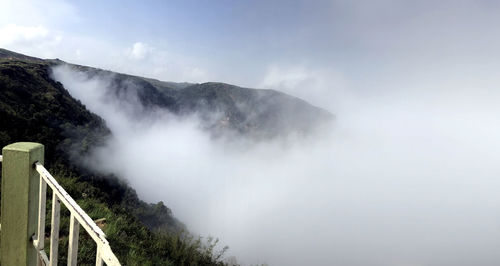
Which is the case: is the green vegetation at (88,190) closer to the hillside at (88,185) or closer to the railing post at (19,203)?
the hillside at (88,185)

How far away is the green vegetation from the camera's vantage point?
5.93 metres

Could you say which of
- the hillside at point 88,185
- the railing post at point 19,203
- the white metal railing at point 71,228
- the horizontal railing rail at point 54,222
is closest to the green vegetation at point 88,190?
the hillside at point 88,185

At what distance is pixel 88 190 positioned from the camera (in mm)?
9281

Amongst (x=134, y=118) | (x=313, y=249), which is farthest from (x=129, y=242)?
(x=134, y=118)

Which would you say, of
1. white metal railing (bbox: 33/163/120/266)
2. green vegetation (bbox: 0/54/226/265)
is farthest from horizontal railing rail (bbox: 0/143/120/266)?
green vegetation (bbox: 0/54/226/265)

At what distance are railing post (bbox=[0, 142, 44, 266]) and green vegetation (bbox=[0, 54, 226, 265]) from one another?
255cm

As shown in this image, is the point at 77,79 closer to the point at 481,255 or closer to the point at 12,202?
the point at 12,202

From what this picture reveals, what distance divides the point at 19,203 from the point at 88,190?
8.12 meters

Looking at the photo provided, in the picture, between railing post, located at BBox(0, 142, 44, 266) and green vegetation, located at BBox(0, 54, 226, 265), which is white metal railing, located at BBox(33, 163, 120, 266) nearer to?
railing post, located at BBox(0, 142, 44, 266)

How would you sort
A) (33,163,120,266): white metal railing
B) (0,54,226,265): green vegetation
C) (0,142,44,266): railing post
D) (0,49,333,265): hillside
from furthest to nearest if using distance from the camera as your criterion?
(0,49,333,265): hillside, (0,54,226,265): green vegetation, (0,142,44,266): railing post, (33,163,120,266): white metal railing

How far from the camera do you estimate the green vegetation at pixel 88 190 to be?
5.93 metres

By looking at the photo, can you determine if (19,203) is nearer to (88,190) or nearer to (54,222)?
(54,222)

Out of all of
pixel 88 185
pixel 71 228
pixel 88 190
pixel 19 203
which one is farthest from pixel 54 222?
pixel 88 185

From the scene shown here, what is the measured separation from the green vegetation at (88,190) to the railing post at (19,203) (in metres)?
2.55
